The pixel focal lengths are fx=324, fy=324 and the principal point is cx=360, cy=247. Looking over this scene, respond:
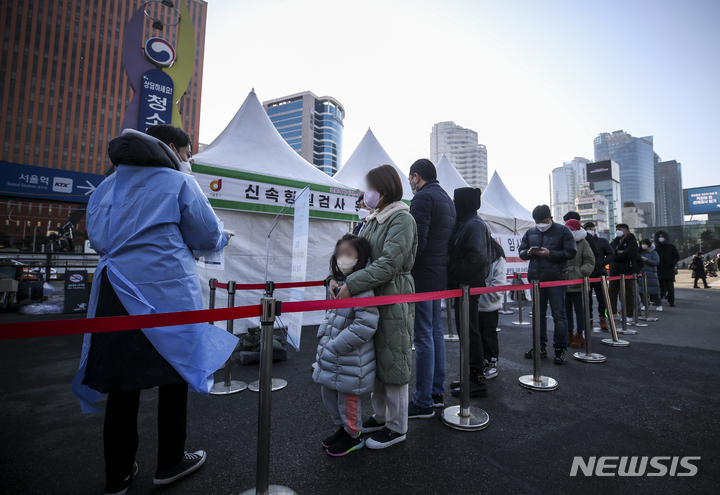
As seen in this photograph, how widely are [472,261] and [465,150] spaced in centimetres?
10525

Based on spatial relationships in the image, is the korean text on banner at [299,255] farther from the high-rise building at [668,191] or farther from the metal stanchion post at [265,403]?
the high-rise building at [668,191]

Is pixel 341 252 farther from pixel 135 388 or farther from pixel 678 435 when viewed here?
pixel 678 435

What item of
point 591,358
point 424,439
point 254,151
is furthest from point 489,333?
point 254,151

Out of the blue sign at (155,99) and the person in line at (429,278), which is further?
the blue sign at (155,99)

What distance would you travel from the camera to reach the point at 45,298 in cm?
809

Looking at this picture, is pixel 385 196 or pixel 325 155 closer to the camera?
pixel 385 196

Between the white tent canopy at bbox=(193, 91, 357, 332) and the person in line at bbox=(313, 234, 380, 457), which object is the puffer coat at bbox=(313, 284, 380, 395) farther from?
the white tent canopy at bbox=(193, 91, 357, 332)

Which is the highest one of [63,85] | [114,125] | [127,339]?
[63,85]

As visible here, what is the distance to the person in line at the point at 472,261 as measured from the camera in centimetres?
284

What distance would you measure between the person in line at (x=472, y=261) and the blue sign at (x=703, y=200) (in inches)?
2046

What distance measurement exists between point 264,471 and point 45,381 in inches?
127

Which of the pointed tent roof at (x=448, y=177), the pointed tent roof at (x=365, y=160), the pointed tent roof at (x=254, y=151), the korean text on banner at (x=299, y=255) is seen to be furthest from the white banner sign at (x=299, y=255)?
the pointed tent roof at (x=448, y=177)

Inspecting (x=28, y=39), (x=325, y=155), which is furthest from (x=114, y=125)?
(x=325, y=155)

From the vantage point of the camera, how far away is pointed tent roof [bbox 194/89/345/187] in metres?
5.07
